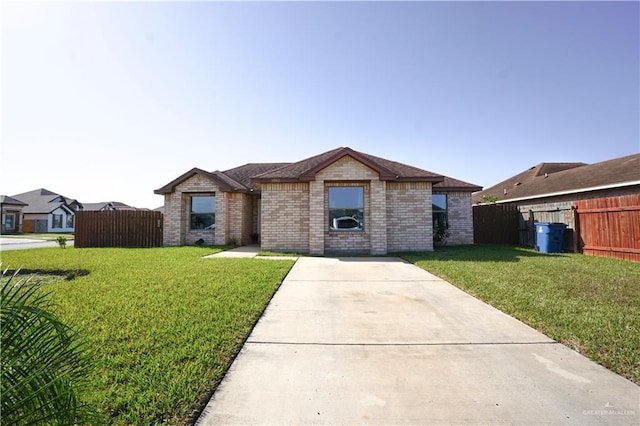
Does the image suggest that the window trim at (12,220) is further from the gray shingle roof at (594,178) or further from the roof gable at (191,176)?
the gray shingle roof at (594,178)

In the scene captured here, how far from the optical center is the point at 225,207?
583 inches

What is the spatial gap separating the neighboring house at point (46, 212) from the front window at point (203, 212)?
126 feet

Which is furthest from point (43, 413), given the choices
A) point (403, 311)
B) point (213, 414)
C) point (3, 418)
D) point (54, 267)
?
point (54, 267)

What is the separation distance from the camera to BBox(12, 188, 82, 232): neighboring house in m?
39.0

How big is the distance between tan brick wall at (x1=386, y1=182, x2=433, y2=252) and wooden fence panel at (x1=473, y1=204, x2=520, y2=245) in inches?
224

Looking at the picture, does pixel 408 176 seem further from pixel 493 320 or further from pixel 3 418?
pixel 3 418

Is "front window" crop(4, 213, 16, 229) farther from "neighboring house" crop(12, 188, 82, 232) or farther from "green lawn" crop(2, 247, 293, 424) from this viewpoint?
"green lawn" crop(2, 247, 293, 424)

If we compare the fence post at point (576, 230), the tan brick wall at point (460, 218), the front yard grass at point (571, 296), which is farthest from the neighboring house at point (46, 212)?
the fence post at point (576, 230)

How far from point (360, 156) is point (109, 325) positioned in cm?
958

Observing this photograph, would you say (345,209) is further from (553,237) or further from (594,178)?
(594,178)

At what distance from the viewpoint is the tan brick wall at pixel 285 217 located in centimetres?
1222

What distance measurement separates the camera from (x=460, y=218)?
14.8 m

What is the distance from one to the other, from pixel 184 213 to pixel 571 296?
15.6 m

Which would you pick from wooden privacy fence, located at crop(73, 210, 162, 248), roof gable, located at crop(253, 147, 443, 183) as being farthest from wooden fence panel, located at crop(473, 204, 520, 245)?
wooden privacy fence, located at crop(73, 210, 162, 248)
